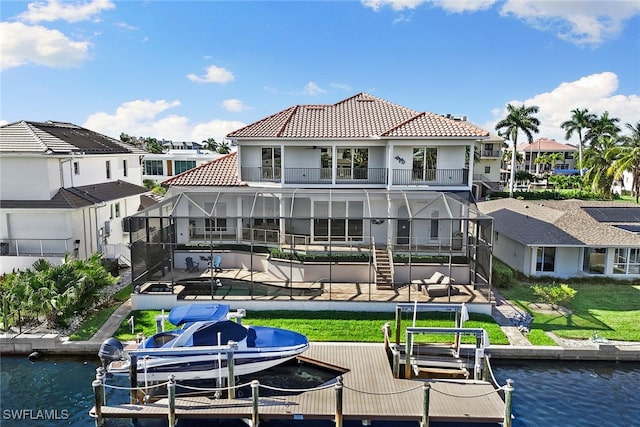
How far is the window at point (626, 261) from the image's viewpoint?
24016 mm

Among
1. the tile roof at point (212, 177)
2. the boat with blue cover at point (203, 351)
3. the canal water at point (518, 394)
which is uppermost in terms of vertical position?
the tile roof at point (212, 177)

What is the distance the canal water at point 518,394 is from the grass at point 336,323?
6.20 ft

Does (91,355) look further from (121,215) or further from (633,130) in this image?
(633,130)

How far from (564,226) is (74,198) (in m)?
27.3

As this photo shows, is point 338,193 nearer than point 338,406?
No

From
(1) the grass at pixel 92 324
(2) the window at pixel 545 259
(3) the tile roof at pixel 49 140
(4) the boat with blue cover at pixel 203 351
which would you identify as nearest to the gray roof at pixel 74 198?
(3) the tile roof at pixel 49 140

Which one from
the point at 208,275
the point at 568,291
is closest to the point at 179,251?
the point at 208,275

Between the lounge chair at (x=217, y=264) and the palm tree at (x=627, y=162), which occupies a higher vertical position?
the palm tree at (x=627, y=162)

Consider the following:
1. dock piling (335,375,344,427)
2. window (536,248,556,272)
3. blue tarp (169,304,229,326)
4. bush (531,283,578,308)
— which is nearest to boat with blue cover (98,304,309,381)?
blue tarp (169,304,229,326)

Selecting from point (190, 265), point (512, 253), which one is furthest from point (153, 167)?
point (512, 253)

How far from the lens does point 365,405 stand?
38.7 ft

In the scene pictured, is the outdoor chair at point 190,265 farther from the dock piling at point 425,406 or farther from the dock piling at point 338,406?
the dock piling at point 425,406

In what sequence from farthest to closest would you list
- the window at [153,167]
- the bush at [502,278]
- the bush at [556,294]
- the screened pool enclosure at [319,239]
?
the window at [153,167] < the bush at [502,278] < the screened pool enclosure at [319,239] < the bush at [556,294]

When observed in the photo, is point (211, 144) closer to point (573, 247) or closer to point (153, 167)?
point (153, 167)
